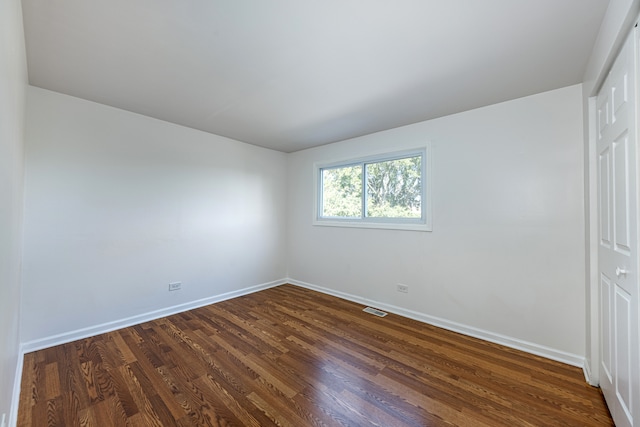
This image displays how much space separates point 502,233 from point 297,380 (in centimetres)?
232

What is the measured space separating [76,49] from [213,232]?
7.58 feet

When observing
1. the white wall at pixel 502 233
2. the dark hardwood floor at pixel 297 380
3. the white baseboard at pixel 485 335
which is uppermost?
the white wall at pixel 502 233

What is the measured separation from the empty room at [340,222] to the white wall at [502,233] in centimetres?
2

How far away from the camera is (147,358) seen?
2.17 metres

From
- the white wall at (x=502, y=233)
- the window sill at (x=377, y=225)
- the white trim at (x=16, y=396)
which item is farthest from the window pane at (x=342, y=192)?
the white trim at (x=16, y=396)

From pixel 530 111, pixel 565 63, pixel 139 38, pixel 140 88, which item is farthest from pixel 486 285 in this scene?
pixel 140 88

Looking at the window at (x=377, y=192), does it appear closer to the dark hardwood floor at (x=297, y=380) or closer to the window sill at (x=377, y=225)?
the window sill at (x=377, y=225)

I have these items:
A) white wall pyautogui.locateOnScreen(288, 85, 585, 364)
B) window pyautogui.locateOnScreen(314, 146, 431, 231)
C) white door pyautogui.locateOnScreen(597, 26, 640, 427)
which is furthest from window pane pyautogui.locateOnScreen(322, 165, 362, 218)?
white door pyautogui.locateOnScreen(597, 26, 640, 427)

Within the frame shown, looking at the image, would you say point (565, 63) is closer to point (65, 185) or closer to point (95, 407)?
point (95, 407)

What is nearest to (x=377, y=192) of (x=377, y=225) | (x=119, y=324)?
(x=377, y=225)

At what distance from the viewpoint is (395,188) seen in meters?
3.38

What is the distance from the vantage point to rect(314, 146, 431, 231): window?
3121 millimetres

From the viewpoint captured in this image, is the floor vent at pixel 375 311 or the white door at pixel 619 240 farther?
the floor vent at pixel 375 311

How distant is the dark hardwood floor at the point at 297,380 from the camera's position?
156 centimetres
